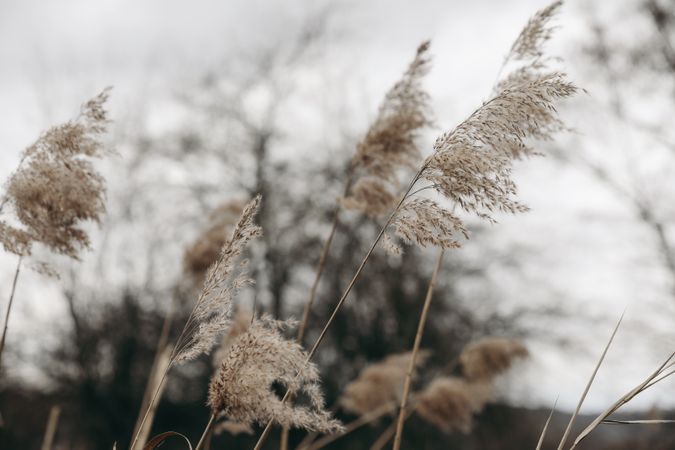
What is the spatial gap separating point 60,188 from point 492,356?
323 cm

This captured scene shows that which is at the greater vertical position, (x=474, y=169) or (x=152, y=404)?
(x=474, y=169)

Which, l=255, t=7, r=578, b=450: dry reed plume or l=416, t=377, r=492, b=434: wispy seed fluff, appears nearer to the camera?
l=255, t=7, r=578, b=450: dry reed plume

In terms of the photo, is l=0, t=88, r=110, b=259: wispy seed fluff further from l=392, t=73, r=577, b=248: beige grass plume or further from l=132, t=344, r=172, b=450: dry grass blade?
l=392, t=73, r=577, b=248: beige grass plume

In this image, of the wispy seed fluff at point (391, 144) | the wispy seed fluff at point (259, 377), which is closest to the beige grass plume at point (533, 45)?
the wispy seed fluff at point (391, 144)

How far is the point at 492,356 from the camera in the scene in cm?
449

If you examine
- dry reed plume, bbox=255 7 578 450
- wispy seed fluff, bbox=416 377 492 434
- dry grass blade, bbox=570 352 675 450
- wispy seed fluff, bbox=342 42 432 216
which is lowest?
wispy seed fluff, bbox=416 377 492 434

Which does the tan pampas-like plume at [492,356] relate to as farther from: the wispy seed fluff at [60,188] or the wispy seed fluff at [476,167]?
the wispy seed fluff at [60,188]

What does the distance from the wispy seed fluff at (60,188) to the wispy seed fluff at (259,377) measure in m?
1.12

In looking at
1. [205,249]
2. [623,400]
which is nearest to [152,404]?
[623,400]

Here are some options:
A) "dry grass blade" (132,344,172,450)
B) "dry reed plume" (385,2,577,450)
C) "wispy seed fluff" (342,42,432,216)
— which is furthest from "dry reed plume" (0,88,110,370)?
"dry reed plume" (385,2,577,450)

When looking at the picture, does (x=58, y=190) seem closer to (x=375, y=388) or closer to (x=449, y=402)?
(x=375, y=388)

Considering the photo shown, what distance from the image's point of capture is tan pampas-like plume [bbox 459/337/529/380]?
4449 mm

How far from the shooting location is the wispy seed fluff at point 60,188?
8.08 feet

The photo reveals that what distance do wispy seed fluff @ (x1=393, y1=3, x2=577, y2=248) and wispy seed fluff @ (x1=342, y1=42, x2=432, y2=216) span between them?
4.12 feet
